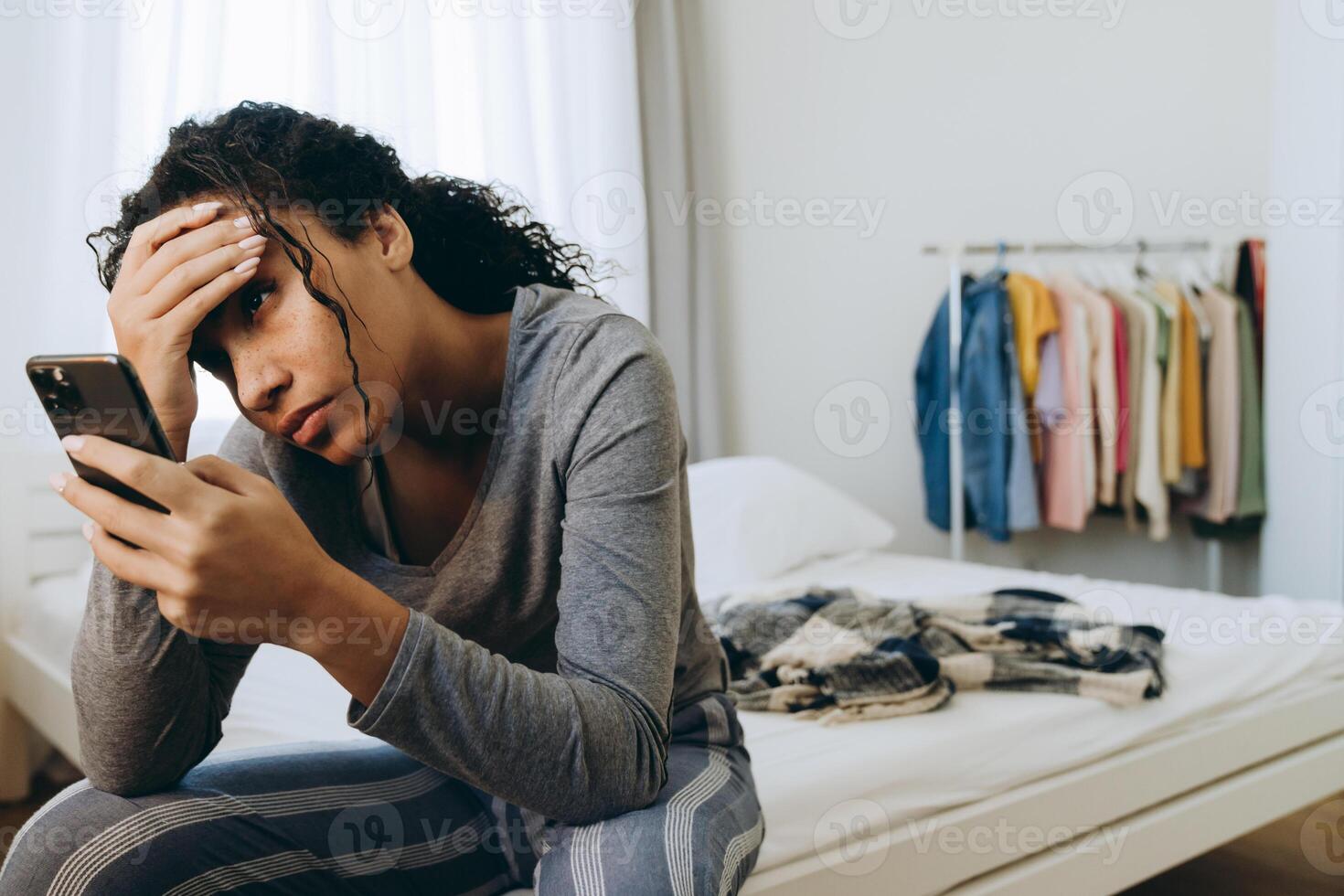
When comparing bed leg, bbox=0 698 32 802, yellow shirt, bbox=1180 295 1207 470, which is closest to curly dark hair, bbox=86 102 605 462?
bed leg, bbox=0 698 32 802

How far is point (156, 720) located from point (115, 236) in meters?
0.40

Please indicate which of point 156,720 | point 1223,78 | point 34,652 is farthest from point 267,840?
point 1223,78

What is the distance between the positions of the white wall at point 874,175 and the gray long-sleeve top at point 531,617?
7.88ft

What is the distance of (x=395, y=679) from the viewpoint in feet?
2.16

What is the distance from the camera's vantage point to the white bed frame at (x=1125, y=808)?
1.19 meters

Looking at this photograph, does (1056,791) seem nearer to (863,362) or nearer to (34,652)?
(34,652)

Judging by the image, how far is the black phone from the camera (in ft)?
2.05

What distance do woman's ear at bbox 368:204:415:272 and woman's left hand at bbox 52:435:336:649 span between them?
0.29 m

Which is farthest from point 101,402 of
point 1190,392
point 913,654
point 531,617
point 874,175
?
point 874,175

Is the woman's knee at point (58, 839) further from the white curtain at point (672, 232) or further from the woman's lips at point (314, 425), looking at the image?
the white curtain at point (672, 232)

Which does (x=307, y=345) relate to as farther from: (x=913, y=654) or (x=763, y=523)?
(x=763, y=523)

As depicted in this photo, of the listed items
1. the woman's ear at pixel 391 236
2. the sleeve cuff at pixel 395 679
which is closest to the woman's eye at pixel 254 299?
the woman's ear at pixel 391 236

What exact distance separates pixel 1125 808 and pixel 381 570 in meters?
1.03

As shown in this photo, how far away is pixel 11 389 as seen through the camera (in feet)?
7.13
